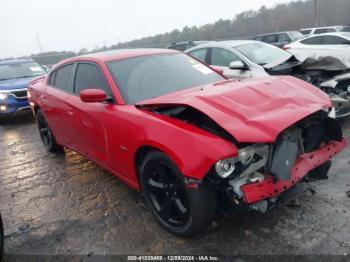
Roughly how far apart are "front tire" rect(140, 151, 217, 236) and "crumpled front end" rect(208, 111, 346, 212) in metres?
0.20

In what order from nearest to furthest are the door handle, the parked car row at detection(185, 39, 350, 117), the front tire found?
the front tire, the door handle, the parked car row at detection(185, 39, 350, 117)

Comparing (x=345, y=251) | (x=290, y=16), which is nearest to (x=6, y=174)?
(x=345, y=251)

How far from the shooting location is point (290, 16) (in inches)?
1911

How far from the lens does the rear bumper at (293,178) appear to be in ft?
8.78

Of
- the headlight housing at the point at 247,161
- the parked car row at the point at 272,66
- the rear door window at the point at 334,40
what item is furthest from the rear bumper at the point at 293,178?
the rear door window at the point at 334,40

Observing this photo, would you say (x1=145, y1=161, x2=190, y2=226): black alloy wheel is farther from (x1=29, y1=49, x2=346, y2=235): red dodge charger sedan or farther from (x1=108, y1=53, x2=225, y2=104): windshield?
(x1=108, y1=53, x2=225, y2=104): windshield

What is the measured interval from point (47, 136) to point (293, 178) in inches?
177

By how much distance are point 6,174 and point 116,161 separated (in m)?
2.63

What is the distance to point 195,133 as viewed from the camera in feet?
9.16

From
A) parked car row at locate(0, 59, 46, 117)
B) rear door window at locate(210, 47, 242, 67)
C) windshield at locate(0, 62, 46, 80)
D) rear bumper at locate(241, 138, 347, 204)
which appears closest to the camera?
rear bumper at locate(241, 138, 347, 204)

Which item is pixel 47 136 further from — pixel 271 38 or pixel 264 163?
pixel 271 38

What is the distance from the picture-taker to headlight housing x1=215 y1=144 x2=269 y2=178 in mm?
2711

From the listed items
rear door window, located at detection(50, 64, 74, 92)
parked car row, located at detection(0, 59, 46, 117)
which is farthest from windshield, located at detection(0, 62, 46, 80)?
rear door window, located at detection(50, 64, 74, 92)

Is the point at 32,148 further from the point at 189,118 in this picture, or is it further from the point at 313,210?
the point at 313,210
